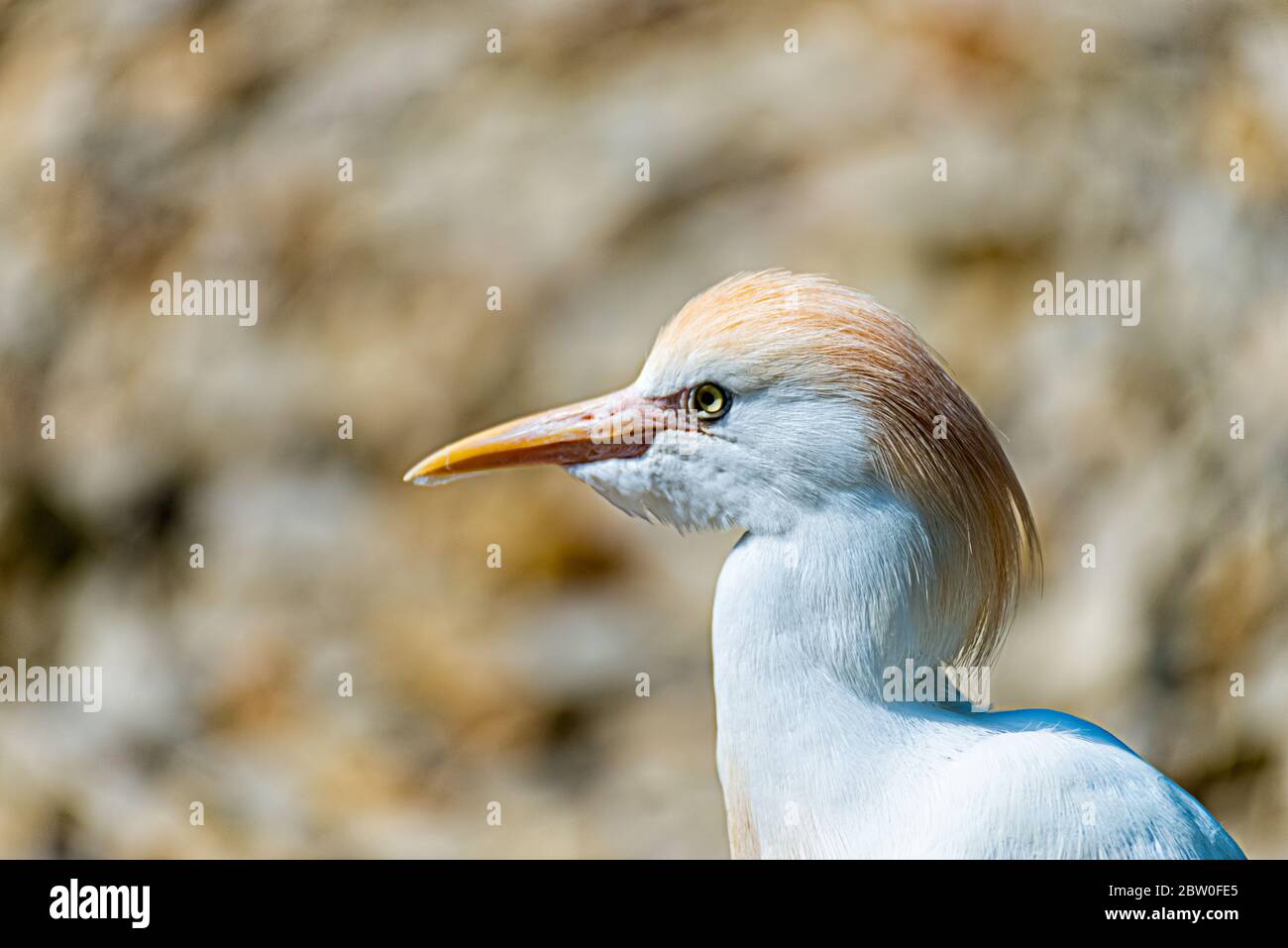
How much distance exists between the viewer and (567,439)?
1.96 meters

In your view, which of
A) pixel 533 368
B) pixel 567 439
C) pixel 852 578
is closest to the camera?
pixel 852 578

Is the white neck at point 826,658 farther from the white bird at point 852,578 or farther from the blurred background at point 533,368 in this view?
the blurred background at point 533,368

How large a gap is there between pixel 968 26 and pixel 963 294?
1004mm

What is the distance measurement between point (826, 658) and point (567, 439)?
1.77 ft

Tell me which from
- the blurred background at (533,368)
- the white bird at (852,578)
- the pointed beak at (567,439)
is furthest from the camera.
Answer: the blurred background at (533,368)

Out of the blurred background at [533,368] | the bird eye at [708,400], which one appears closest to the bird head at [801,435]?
the bird eye at [708,400]

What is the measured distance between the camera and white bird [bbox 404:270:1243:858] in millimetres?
1790

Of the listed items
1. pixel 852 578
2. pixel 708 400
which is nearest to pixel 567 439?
pixel 708 400

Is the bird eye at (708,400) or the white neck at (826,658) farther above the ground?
the bird eye at (708,400)

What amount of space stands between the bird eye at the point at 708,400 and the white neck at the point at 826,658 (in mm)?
200

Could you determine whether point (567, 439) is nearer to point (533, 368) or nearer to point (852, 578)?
point (852, 578)

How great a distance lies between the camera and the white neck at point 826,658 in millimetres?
1790

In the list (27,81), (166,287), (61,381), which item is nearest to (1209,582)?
(166,287)

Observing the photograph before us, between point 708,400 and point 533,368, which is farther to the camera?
point 533,368
